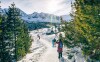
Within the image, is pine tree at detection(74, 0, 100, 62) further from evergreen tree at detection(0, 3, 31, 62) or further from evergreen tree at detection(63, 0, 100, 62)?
evergreen tree at detection(0, 3, 31, 62)

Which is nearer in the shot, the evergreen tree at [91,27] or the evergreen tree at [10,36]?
the evergreen tree at [91,27]

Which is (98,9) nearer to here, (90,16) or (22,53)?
(90,16)

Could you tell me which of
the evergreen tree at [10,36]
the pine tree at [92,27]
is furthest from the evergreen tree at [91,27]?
the evergreen tree at [10,36]

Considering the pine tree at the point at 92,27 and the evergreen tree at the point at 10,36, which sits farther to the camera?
the evergreen tree at the point at 10,36

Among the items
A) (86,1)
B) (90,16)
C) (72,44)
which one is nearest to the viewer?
(86,1)

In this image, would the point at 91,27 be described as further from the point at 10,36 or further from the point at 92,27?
the point at 10,36

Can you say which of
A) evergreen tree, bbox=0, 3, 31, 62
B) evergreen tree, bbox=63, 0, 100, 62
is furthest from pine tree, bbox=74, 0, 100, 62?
evergreen tree, bbox=0, 3, 31, 62

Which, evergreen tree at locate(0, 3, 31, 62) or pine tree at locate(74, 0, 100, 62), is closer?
pine tree at locate(74, 0, 100, 62)

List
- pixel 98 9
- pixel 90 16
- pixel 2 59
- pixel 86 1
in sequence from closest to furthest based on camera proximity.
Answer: pixel 86 1
pixel 98 9
pixel 90 16
pixel 2 59

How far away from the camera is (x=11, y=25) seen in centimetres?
4234

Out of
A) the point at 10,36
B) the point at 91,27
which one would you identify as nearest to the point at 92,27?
the point at 91,27

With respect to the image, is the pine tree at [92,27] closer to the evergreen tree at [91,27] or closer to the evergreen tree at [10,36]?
the evergreen tree at [91,27]

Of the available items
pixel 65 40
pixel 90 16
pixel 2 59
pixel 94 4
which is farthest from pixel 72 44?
pixel 94 4

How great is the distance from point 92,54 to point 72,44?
1148 centimetres
